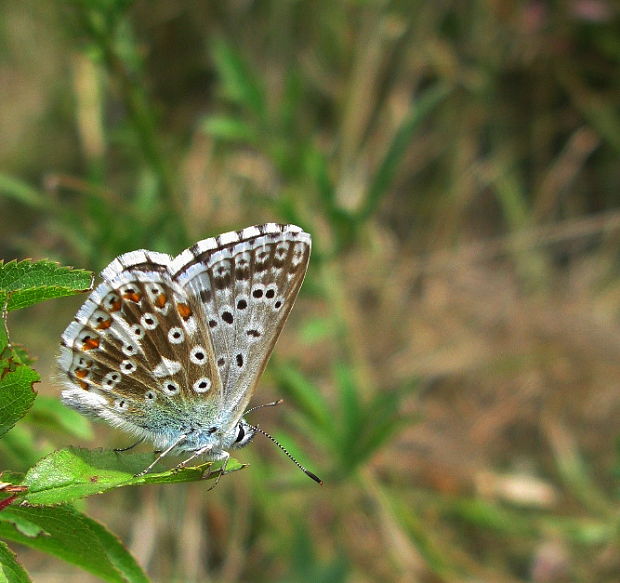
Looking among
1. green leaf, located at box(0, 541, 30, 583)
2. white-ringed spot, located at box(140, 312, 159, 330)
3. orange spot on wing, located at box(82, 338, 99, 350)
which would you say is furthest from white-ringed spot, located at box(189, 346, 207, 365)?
green leaf, located at box(0, 541, 30, 583)

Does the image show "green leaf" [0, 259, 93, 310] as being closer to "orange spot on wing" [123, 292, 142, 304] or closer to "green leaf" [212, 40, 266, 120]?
"orange spot on wing" [123, 292, 142, 304]

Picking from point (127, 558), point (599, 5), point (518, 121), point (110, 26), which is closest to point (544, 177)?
point (518, 121)

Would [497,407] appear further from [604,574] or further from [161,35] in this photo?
[161,35]

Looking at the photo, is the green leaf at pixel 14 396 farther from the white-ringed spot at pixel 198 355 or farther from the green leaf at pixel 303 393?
the green leaf at pixel 303 393

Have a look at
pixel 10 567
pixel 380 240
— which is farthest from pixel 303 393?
pixel 10 567

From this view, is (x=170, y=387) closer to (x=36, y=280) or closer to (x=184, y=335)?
(x=184, y=335)

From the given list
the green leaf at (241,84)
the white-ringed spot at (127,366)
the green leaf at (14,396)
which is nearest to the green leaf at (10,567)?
the green leaf at (14,396)
